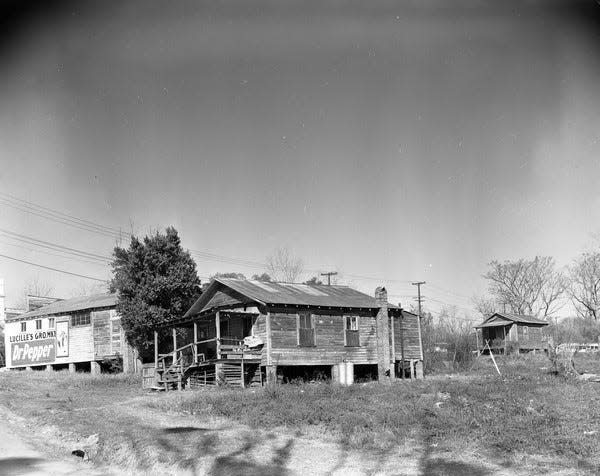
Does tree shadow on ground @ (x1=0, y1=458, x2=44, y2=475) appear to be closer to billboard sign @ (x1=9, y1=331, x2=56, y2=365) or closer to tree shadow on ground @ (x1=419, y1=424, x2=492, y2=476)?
tree shadow on ground @ (x1=419, y1=424, x2=492, y2=476)

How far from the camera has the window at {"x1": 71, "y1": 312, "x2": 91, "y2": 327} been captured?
132 ft

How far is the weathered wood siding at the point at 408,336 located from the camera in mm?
36719

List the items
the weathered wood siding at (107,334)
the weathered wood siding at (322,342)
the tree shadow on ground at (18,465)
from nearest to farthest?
the tree shadow on ground at (18,465) < the weathered wood siding at (322,342) < the weathered wood siding at (107,334)

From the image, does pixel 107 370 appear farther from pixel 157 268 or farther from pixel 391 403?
pixel 391 403

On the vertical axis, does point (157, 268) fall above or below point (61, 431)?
above

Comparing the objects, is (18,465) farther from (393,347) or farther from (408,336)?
(408,336)

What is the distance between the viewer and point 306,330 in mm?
32094

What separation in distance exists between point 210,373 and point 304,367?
5.50 m

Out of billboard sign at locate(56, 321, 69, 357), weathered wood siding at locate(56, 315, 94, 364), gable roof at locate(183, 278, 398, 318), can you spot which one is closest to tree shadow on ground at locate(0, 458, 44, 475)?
gable roof at locate(183, 278, 398, 318)

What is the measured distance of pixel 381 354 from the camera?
34.7m

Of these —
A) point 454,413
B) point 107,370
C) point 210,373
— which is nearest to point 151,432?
point 454,413

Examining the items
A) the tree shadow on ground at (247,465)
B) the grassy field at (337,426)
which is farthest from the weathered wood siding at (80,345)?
the tree shadow on ground at (247,465)

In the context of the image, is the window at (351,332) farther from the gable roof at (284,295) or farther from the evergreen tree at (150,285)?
the evergreen tree at (150,285)

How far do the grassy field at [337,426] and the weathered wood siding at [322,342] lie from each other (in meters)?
5.40
